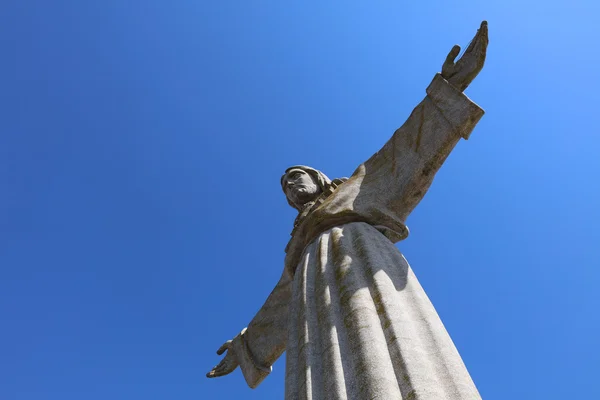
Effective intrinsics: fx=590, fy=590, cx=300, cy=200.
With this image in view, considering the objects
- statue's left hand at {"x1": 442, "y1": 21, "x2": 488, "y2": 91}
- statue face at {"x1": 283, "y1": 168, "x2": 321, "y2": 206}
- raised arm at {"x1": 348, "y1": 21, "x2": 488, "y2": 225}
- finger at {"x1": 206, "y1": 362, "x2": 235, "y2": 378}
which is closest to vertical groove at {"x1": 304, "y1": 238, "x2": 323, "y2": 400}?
raised arm at {"x1": 348, "y1": 21, "x2": 488, "y2": 225}

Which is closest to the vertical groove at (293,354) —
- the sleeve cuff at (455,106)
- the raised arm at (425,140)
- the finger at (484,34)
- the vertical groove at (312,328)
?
the vertical groove at (312,328)

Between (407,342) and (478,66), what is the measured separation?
4.09m

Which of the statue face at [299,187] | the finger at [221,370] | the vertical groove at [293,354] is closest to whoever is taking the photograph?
the vertical groove at [293,354]

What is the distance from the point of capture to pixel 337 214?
7.17 metres

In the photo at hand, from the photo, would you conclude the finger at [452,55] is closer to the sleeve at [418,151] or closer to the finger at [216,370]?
the sleeve at [418,151]

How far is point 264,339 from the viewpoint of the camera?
8.78 m

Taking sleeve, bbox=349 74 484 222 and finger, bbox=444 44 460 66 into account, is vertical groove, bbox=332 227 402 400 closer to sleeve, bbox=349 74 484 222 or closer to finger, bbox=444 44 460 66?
sleeve, bbox=349 74 484 222

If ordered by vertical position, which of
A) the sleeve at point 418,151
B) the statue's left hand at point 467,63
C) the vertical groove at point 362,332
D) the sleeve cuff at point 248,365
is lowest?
the vertical groove at point 362,332

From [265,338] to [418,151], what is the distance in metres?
3.58

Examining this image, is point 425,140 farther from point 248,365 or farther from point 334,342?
point 248,365

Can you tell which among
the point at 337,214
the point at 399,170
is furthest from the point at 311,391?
the point at 399,170

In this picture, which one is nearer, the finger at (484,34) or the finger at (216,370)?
the finger at (484,34)

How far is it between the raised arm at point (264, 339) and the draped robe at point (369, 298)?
0.02 m

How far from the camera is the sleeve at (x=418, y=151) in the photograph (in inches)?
283
